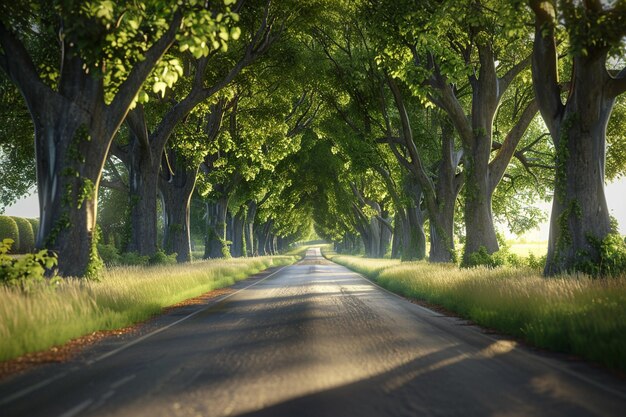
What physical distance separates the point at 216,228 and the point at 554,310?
2677 centimetres

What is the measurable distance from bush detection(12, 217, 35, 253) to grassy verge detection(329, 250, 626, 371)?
47.7 metres

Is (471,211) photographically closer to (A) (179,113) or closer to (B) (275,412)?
(A) (179,113)

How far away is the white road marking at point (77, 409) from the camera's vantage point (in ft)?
13.8

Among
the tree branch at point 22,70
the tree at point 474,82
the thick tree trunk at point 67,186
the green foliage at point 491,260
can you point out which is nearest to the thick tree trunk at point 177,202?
the tree at point 474,82

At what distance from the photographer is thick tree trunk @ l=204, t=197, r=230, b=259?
32.7 meters

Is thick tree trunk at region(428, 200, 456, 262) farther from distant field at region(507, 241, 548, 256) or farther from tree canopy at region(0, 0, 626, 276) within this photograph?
distant field at region(507, 241, 548, 256)

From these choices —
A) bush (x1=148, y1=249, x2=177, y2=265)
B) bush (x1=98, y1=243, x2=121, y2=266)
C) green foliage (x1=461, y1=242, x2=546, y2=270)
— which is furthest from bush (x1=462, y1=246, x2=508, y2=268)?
bush (x1=98, y1=243, x2=121, y2=266)

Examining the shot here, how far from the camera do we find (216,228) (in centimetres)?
3291

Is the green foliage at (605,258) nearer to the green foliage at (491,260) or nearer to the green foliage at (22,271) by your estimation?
the green foliage at (491,260)

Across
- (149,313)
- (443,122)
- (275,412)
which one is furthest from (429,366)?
(443,122)

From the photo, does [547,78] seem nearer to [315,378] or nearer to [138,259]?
[315,378]

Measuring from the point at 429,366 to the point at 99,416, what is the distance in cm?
352

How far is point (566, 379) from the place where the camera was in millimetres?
5402

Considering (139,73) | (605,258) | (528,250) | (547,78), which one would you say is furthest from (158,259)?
(528,250)
